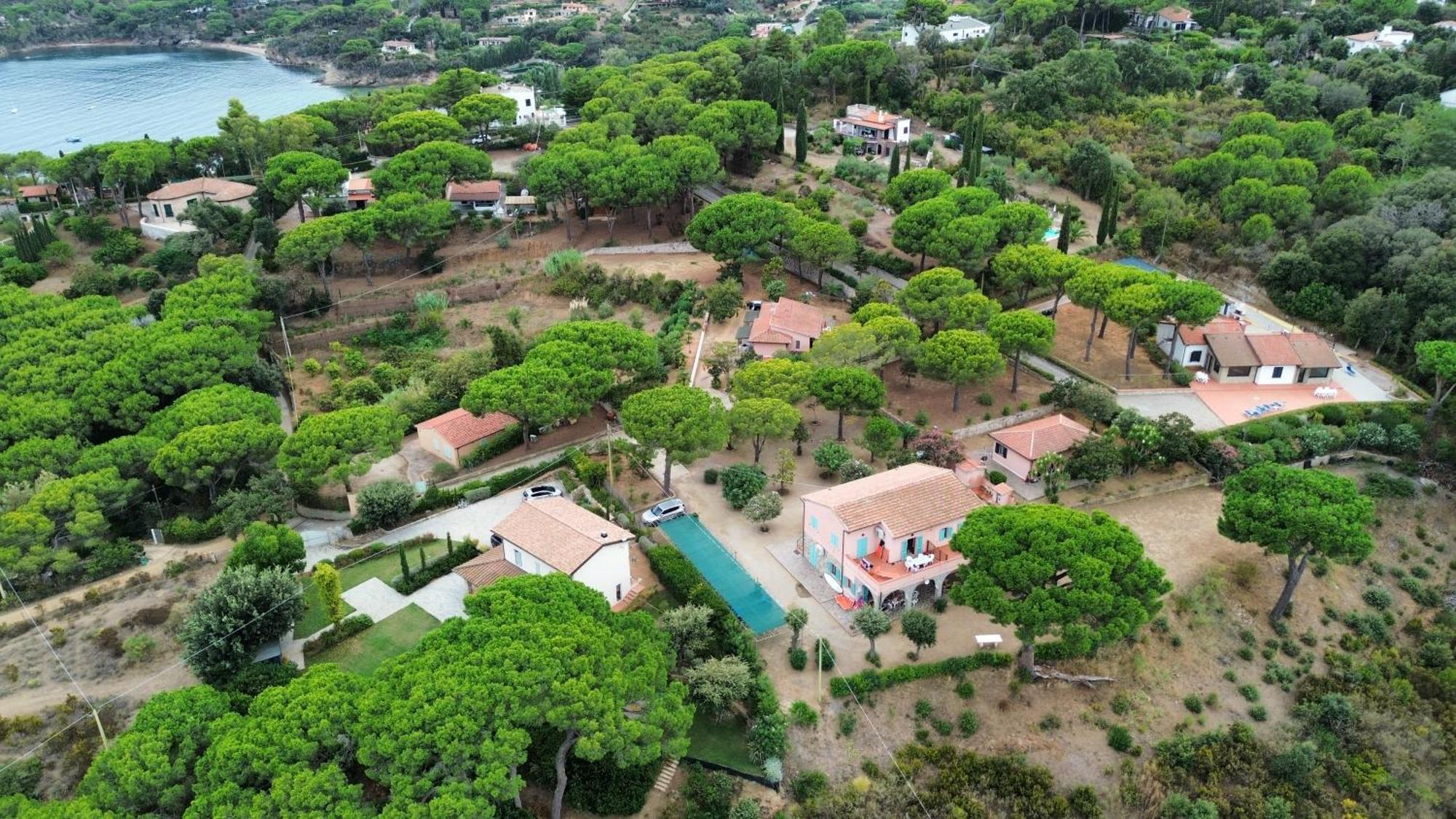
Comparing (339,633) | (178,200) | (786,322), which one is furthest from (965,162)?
(178,200)

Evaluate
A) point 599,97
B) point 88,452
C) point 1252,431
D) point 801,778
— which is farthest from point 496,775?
point 599,97

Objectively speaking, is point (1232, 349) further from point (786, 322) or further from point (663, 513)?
point (663, 513)

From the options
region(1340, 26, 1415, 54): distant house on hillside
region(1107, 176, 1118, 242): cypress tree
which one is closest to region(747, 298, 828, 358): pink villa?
region(1107, 176, 1118, 242): cypress tree

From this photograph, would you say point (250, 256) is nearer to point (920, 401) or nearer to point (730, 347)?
point (730, 347)

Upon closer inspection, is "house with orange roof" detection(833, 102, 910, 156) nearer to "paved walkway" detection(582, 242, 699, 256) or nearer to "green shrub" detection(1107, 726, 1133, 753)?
"paved walkway" detection(582, 242, 699, 256)

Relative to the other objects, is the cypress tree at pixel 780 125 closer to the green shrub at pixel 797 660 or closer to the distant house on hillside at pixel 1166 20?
the distant house on hillside at pixel 1166 20

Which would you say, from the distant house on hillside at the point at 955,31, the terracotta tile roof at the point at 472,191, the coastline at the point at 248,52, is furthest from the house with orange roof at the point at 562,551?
the coastline at the point at 248,52
